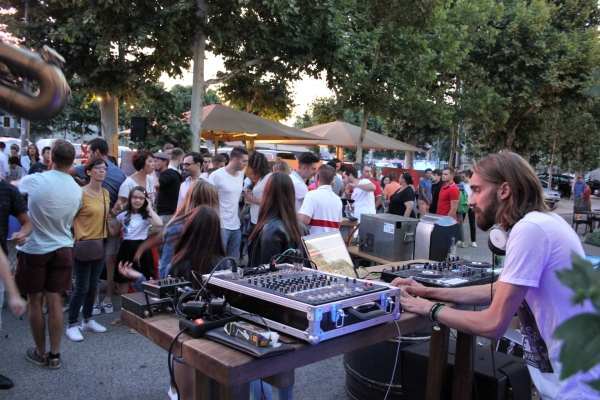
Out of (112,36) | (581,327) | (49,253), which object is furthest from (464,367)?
(112,36)

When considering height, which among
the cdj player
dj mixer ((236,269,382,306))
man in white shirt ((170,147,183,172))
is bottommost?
the cdj player

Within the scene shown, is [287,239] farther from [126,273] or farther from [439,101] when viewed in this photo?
[439,101]

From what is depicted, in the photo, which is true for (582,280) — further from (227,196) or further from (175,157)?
(175,157)

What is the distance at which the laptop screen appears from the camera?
10.2ft

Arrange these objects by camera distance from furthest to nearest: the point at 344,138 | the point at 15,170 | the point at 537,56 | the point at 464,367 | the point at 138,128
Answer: the point at 537,56 < the point at 344,138 < the point at 15,170 < the point at 138,128 < the point at 464,367

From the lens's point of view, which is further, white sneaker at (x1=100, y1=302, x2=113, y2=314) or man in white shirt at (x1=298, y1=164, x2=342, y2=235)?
white sneaker at (x1=100, y1=302, x2=113, y2=314)

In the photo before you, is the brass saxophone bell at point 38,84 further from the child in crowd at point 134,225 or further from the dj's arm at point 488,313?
the child in crowd at point 134,225

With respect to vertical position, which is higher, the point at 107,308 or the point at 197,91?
the point at 197,91

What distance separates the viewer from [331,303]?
1.87 metres

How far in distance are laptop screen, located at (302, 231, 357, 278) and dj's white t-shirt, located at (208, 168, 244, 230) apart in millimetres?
3086

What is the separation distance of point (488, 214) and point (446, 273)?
1.05 metres

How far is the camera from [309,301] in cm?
186

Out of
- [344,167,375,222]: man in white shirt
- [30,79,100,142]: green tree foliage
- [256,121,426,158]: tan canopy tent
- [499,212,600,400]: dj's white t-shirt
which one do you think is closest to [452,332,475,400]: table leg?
[499,212,600,400]: dj's white t-shirt

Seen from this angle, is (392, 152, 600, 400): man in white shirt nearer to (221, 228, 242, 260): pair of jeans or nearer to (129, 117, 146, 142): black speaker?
(221, 228, 242, 260): pair of jeans
